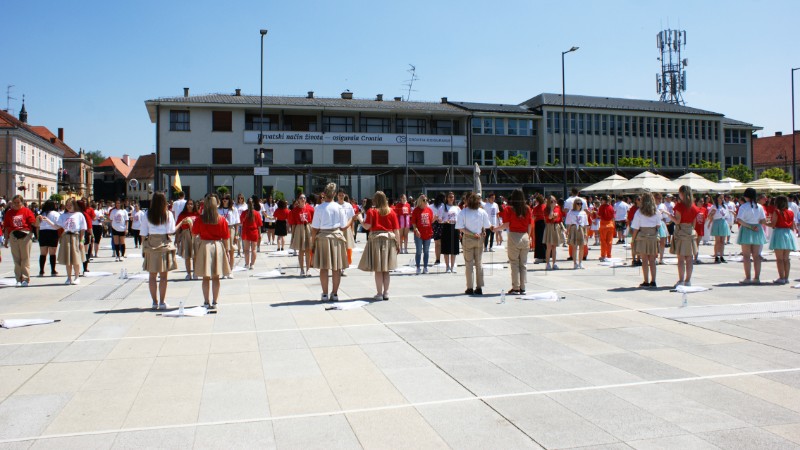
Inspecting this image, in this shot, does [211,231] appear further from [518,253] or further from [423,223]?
[423,223]

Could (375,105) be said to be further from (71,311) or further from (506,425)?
(506,425)

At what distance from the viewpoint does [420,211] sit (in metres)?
15.2

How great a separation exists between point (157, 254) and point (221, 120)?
44290 mm

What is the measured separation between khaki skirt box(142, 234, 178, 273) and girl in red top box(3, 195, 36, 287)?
521 centimetres

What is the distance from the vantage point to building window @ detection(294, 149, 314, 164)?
52875 mm

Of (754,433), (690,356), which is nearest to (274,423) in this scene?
(754,433)

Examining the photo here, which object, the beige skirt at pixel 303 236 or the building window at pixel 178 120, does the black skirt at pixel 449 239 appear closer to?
the beige skirt at pixel 303 236

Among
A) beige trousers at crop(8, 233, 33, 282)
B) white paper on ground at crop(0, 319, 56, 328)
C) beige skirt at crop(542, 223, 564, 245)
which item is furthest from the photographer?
beige skirt at crop(542, 223, 564, 245)

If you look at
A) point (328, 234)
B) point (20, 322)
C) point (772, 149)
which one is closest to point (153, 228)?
point (20, 322)

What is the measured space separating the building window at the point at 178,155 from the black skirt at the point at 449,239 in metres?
40.2

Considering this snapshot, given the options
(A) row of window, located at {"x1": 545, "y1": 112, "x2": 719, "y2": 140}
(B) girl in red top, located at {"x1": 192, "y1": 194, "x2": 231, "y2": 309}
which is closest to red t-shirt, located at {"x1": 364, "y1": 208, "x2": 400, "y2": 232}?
(B) girl in red top, located at {"x1": 192, "y1": 194, "x2": 231, "y2": 309}

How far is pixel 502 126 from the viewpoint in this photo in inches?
2361

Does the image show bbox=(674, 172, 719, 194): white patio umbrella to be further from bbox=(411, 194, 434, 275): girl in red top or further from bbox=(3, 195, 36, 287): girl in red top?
bbox=(3, 195, 36, 287): girl in red top

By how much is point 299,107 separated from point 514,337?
153 ft
